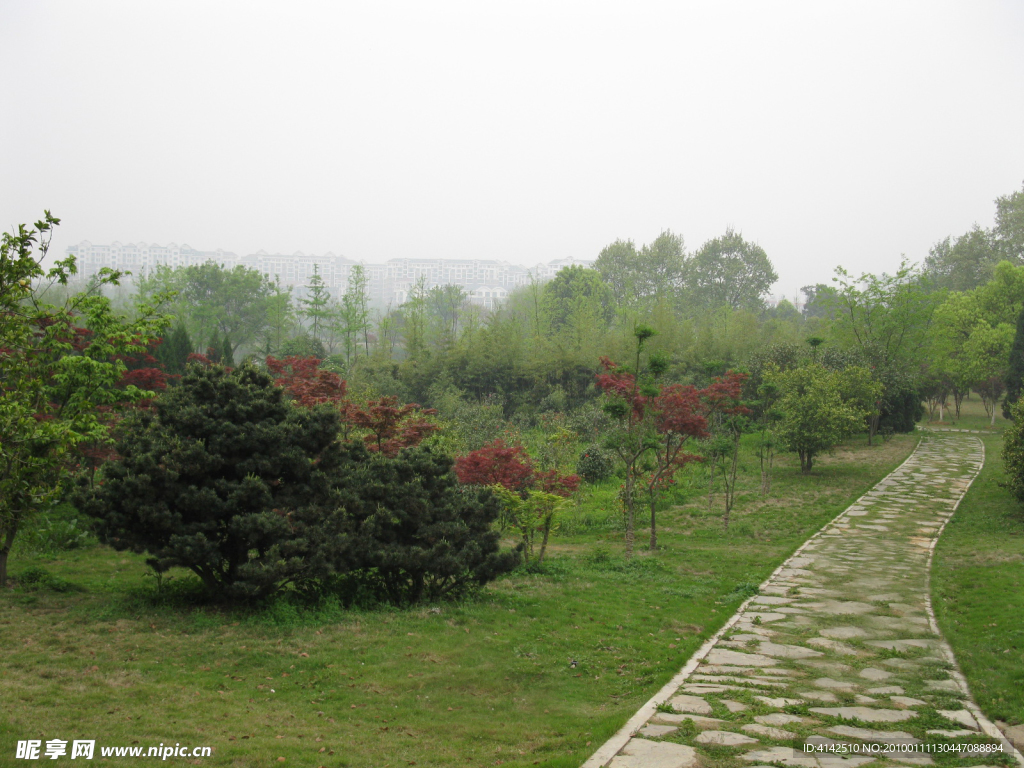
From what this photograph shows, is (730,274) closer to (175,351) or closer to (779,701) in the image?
(175,351)

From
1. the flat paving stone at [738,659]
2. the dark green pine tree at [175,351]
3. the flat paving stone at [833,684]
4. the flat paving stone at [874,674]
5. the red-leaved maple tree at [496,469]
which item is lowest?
the flat paving stone at [738,659]

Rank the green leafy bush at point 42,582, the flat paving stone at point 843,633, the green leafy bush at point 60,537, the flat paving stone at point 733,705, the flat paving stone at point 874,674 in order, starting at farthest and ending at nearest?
the green leafy bush at point 60,537 → the green leafy bush at point 42,582 → the flat paving stone at point 843,633 → the flat paving stone at point 874,674 → the flat paving stone at point 733,705

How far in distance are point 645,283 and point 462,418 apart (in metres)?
35.3

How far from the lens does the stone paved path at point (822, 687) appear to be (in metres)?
3.95

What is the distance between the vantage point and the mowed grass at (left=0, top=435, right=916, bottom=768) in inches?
159

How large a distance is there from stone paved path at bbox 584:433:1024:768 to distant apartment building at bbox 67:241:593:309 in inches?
4055

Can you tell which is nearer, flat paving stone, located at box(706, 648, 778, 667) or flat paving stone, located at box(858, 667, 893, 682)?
flat paving stone, located at box(858, 667, 893, 682)

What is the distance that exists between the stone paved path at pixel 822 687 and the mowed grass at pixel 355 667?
11.3 inches

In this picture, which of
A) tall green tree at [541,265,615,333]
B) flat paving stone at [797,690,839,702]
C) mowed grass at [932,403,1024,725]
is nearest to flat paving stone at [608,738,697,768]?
flat paving stone at [797,690,839,702]

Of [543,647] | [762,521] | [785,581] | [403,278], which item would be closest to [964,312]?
[762,521]

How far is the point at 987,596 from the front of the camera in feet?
24.2

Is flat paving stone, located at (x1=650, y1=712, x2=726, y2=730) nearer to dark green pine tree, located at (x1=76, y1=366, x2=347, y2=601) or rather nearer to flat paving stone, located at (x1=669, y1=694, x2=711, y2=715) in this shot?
flat paving stone, located at (x1=669, y1=694, x2=711, y2=715)

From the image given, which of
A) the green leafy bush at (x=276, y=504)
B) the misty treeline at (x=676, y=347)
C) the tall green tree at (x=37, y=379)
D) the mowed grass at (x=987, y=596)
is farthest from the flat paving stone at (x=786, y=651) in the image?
the misty treeline at (x=676, y=347)

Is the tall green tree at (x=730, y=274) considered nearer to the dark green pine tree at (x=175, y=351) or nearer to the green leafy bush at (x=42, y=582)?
the dark green pine tree at (x=175, y=351)
